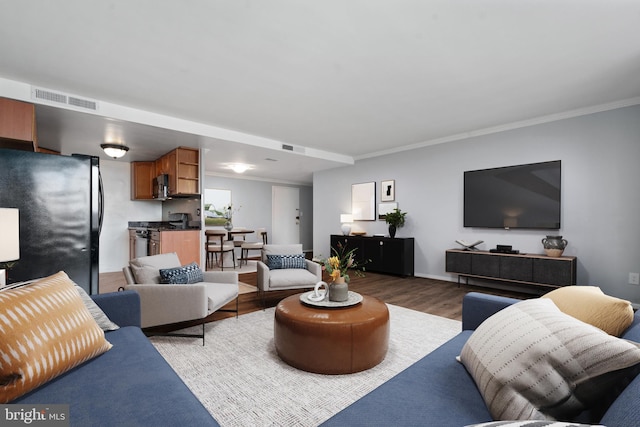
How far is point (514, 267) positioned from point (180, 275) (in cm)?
432

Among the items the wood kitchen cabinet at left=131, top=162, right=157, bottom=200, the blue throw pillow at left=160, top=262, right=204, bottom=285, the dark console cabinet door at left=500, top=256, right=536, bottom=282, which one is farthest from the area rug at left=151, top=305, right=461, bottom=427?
the wood kitchen cabinet at left=131, top=162, right=157, bottom=200

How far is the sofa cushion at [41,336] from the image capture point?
3.48 feet

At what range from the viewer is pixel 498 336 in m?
1.18

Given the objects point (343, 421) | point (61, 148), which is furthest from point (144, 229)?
point (343, 421)

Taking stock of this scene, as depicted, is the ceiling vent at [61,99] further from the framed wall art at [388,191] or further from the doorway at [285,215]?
the doorway at [285,215]

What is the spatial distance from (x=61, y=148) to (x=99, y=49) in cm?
391

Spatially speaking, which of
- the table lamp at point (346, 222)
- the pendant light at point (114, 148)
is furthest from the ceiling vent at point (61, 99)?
the table lamp at point (346, 222)

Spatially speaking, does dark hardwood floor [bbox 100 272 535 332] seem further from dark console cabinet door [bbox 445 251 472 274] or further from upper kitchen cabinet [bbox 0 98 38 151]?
upper kitchen cabinet [bbox 0 98 38 151]

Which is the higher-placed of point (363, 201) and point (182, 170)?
point (182, 170)

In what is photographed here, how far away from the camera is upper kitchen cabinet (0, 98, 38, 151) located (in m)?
3.08

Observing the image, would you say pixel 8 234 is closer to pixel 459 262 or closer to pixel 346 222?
pixel 459 262

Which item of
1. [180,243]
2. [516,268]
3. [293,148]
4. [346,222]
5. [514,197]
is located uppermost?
[293,148]

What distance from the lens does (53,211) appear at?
8.82ft

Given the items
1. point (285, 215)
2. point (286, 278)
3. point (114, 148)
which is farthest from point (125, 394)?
point (285, 215)
